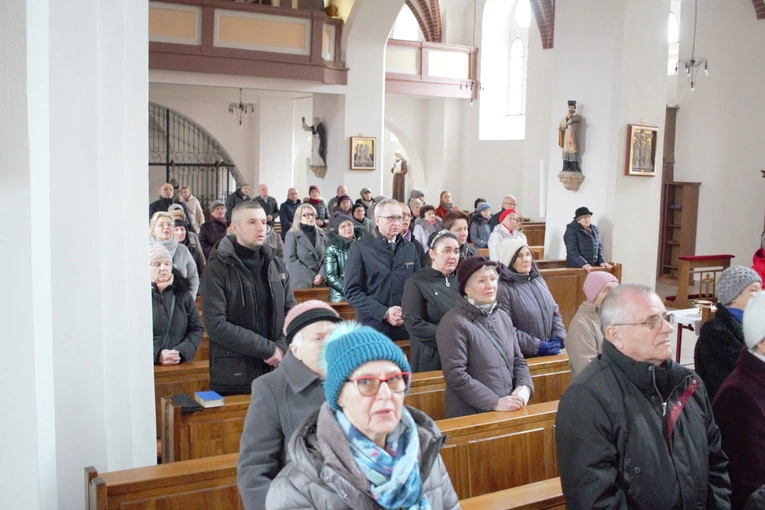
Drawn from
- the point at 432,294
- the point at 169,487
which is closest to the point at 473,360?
the point at 432,294

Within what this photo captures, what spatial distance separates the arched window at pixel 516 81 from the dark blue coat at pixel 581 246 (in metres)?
9.31

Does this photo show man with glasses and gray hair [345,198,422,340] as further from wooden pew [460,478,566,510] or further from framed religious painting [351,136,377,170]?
framed religious painting [351,136,377,170]

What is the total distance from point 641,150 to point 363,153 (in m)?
5.44

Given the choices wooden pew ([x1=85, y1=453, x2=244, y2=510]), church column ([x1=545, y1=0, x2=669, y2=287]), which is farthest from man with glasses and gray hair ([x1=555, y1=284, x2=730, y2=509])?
church column ([x1=545, y1=0, x2=669, y2=287])

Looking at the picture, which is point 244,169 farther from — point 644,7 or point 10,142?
point 10,142

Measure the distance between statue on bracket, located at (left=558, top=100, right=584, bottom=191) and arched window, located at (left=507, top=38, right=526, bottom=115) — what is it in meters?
8.33

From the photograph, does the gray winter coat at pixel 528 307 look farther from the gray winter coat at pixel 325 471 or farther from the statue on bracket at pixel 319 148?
the statue on bracket at pixel 319 148

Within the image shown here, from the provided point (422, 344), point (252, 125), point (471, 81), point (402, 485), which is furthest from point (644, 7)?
point (252, 125)

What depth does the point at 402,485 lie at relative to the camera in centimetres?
172

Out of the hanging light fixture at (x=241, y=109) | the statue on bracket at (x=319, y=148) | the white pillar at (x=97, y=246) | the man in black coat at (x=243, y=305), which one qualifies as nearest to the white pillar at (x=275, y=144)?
the hanging light fixture at (x=241, y=109)

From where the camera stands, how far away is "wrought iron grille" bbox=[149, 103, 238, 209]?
17828mm

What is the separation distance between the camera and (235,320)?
3861mm

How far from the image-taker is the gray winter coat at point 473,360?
3728mm

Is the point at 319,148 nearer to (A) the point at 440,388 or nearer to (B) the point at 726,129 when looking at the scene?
(B) the point at 726,129
